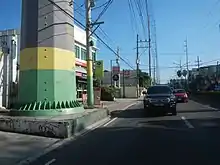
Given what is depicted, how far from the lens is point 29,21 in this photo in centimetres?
1973

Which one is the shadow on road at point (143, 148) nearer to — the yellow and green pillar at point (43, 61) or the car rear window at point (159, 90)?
the yellow and green pillar at point (43, 61)

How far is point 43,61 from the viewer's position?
1939cm

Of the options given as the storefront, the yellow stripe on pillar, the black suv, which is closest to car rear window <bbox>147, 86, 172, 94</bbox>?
the black suv

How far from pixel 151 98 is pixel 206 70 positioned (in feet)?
316

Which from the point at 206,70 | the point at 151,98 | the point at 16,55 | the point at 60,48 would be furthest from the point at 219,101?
the point at 206,70

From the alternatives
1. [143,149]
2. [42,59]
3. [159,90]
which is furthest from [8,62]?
[143,149]

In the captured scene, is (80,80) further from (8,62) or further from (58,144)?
(58,144)

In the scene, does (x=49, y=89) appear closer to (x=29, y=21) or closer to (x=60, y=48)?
(x=60, y=48)

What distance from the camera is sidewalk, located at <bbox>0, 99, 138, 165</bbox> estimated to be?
1035 cm

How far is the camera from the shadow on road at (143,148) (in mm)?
9555

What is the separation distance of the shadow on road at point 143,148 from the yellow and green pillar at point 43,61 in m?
4.42

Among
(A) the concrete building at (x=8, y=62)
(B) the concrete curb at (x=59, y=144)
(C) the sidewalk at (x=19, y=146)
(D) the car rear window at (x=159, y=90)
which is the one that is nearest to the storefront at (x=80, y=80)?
(A) the concrete building at (x=8, y=62)

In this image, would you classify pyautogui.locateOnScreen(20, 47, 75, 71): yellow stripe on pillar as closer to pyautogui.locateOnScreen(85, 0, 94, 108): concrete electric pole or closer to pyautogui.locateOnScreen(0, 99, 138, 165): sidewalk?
pyautogui.locateOnScreen(0, 99, 138, 165): sidewalk

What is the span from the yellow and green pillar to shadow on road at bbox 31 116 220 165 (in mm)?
Answer: 4418
